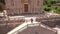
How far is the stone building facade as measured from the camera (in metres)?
32.0

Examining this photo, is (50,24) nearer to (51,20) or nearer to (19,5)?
(51,20)

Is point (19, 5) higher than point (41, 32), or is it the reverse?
point (19, 5)

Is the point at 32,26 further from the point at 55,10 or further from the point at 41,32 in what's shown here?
the point at 55,10

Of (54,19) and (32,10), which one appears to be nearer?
(54,19)

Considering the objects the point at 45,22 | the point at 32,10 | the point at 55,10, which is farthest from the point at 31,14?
the point at 55,10

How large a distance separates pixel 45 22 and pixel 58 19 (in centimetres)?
232

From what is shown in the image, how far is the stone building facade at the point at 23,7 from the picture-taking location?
1261 inches

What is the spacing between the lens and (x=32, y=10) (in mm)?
32688

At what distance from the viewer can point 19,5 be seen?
32.2 metres

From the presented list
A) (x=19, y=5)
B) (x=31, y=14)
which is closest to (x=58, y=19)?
(x=31, y=14)

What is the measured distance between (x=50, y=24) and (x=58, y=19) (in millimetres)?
1570

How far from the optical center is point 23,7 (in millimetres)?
32531

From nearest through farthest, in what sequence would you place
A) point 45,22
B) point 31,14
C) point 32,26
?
point 32,26, point 45,22, point 31,14

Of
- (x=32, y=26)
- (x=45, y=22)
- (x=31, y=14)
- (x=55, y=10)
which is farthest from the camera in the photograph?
(x=55, y=10)
